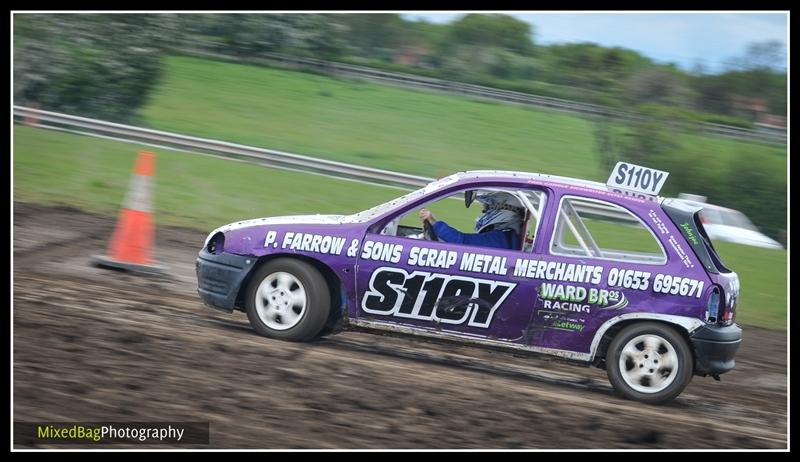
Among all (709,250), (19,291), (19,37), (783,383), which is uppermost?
(19,37)

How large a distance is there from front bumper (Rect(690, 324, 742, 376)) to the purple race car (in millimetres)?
11

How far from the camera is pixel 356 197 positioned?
1584 cm

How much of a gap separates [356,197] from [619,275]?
862 centimetres

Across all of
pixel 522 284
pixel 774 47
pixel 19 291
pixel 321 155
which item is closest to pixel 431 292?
pixel 522 284

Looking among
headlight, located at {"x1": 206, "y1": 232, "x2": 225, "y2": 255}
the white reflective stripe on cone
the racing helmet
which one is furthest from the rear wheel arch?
the white reflective stripe on cone

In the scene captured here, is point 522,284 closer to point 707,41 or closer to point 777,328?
point 777,328

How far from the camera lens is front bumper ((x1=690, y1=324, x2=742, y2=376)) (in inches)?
296

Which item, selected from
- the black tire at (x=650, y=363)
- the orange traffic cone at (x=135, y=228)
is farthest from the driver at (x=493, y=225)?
the orange traffic cone at (x=135, y=228)

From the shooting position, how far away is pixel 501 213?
815 centimetres

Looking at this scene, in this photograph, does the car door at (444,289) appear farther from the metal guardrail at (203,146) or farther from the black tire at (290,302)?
the metal guardrail at (203,146)

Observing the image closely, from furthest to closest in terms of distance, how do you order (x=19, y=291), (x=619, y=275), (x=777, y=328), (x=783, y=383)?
(x=777, y=328)
(x=783, y=383)
(x=19, y=291)
(x=619, y=275)

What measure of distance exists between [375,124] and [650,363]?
13.5 meters

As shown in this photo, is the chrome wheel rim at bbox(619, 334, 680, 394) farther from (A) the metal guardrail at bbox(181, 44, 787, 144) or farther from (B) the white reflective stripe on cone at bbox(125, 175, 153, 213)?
(A) the metal guardrail at bbox(181, 44, 787, 144)

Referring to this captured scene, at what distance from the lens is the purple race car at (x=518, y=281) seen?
7578 mm
